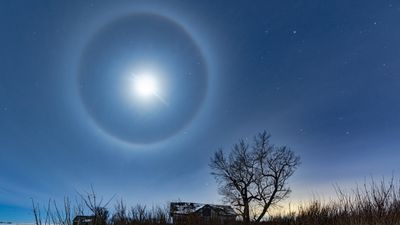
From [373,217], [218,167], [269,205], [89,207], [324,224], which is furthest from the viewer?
[218,167]

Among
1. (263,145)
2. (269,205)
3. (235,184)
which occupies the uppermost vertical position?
(263,145)

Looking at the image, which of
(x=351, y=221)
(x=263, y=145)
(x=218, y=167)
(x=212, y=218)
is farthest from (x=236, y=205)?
(x=351, y=221)

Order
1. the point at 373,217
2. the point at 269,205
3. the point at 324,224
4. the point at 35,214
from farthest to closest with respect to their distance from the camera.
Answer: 1. the point at 269,205
2. the point at 324,224
3. the point at 373,217
4. the point at 35,214

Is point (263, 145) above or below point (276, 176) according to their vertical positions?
above

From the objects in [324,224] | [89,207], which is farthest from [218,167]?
[89,207]

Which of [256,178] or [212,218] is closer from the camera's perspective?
[212,218]

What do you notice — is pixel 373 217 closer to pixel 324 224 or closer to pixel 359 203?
pixel 359 203
